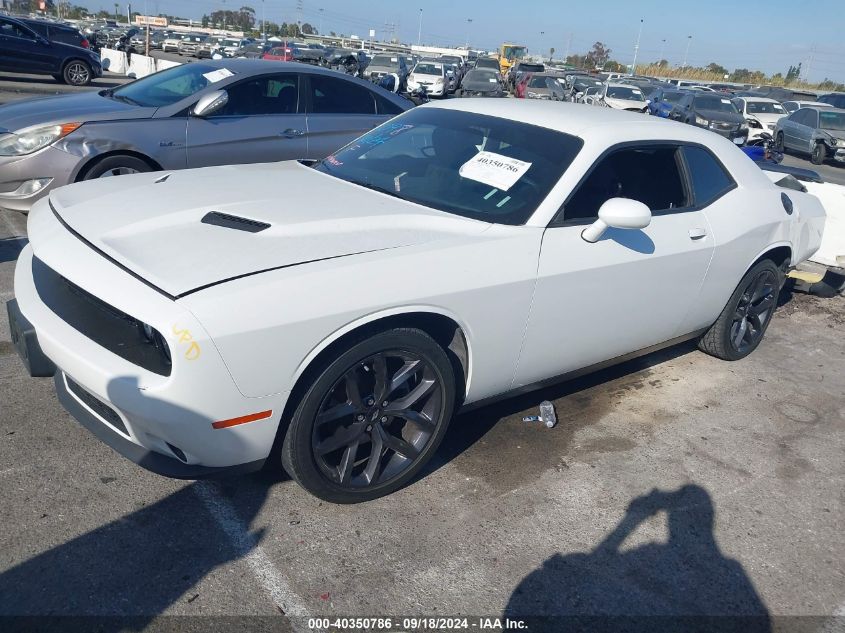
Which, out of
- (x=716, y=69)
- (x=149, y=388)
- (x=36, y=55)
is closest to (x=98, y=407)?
(x=149, y=388)

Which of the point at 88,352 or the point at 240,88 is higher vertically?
the point at 240,88

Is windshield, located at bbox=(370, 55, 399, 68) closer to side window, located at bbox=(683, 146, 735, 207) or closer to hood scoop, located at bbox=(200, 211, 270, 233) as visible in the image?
side window, located at bbox=(683, 146, 735, 207)

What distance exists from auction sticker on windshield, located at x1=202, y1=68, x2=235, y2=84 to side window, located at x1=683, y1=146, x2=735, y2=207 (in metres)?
4.31

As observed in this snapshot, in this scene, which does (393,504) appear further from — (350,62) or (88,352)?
(350,62)

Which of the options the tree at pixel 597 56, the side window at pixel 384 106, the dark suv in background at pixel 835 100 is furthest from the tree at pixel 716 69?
the side window at pixel 384 106

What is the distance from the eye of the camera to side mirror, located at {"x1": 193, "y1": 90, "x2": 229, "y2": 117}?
614cm

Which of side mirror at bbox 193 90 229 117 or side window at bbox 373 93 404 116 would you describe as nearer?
side mirror at bbox 193 90 229 117

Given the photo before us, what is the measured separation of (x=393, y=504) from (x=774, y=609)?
1.54 m

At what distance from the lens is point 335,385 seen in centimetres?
274

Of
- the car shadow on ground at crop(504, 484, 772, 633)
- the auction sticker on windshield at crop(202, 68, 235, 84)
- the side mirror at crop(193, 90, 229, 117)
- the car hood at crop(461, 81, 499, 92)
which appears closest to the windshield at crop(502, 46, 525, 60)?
the car hood at crop(461, 81, 499, 92)

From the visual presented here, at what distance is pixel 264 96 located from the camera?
668 cm

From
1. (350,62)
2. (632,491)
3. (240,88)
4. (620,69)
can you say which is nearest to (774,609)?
(632,491)

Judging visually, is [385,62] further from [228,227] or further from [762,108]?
[228,227]

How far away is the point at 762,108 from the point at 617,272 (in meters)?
23.5
